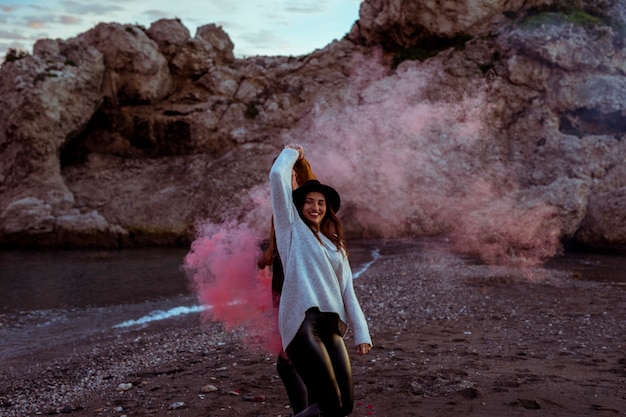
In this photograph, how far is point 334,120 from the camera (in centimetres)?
2778

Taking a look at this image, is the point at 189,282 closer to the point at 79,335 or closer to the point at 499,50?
the point at 79,335

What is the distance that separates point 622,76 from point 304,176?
25990 mm

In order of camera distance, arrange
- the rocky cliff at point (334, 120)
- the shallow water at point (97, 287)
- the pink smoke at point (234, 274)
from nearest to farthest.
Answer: the pink smoke at point (234, 274), the shallow water at point (97, 287), the rocky cliff at point (334, 120)

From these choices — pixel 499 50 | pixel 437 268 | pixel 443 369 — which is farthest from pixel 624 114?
pixel 443 369

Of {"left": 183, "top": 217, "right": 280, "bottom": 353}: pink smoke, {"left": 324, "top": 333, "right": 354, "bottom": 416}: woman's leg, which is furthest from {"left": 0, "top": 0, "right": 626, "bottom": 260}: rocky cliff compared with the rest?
{"left": 324, "top": 333, "right": 354, "bottom": 416}: woman's leg

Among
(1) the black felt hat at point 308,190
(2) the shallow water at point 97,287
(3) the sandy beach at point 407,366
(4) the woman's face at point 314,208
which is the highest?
(1) the black felt hat at point 308,190

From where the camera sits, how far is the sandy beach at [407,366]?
5410mm

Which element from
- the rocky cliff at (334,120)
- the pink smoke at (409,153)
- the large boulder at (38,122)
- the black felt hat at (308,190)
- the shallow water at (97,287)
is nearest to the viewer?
the black felt hat at (308,190)

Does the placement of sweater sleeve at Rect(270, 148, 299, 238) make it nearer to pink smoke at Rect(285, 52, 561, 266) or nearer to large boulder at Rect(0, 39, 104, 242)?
pink smoke at Rect(285, 52, 561, 266)

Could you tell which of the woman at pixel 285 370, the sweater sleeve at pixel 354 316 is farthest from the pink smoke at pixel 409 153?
the sweater sleeve at pixel 354 316

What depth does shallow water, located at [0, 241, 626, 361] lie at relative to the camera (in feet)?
38.3

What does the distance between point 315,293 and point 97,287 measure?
13847mm

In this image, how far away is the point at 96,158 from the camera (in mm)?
30203

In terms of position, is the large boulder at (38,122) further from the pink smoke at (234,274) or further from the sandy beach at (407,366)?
the pink smoke at (234,274)
